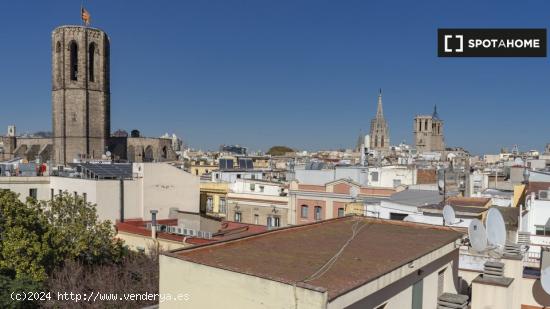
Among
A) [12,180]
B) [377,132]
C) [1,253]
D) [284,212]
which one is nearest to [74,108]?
[12,180]

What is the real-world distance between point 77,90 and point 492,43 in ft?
205

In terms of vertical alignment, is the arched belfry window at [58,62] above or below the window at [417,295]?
above

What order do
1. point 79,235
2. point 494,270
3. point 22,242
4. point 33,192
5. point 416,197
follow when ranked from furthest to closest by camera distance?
point 33,192
point 416,197
point 79,235
point 22,242
point 494,270

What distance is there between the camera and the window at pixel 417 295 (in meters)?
9.20

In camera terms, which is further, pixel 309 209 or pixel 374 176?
pixel 374 176

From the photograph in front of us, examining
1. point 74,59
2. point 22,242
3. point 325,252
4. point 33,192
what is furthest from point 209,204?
point 74,59

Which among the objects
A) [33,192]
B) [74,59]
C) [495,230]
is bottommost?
[33,192]

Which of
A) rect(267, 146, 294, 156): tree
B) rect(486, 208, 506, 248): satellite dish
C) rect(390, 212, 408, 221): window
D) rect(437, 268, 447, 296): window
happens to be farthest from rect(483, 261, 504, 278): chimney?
rect(267, 146, 294, 156): tree

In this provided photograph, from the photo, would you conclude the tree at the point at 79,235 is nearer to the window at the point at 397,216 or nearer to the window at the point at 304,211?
the window at the point at 397,216

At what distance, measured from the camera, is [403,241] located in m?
10.8

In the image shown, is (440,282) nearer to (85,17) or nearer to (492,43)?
(492,43)

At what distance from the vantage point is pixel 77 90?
6712 cm

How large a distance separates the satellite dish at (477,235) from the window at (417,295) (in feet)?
6.57

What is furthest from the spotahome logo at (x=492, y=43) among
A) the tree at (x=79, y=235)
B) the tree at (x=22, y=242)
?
the tree at (x=22, y=242)
